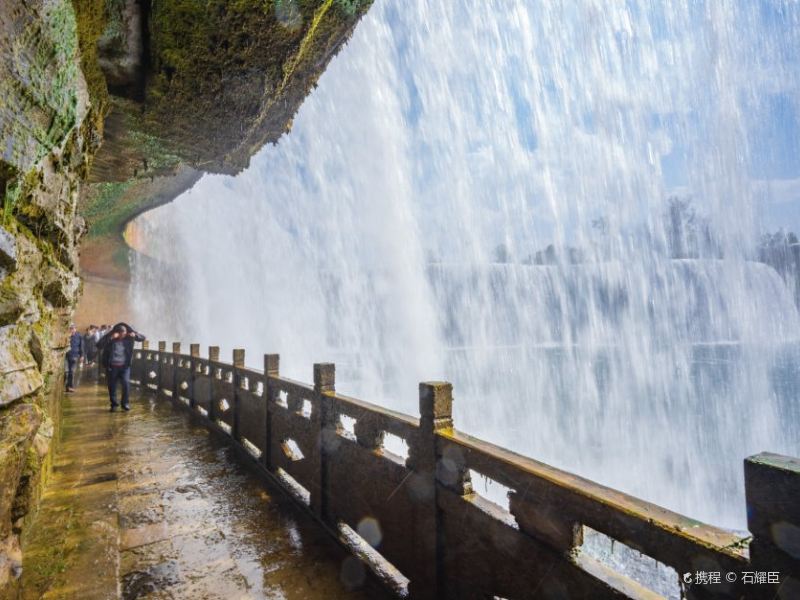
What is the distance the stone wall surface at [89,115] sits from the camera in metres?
2.33

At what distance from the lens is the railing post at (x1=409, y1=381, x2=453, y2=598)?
115 inches

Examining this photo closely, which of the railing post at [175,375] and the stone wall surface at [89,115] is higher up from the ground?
the stone wall surface at [89,115]

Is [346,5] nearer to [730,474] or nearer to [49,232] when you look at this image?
[49,232]

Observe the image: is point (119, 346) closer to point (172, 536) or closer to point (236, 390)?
point (236, 390)

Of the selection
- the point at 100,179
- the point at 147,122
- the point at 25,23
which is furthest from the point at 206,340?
the point at 25,23

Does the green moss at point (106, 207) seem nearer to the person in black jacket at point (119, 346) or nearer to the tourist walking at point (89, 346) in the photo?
the person in black jacket at point (119, 346)

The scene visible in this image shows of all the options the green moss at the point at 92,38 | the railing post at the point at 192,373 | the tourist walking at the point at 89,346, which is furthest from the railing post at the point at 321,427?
the tourist walking at the point at 89,346

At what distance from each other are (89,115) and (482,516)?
4.90 meters

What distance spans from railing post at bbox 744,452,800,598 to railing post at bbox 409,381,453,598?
1.66m

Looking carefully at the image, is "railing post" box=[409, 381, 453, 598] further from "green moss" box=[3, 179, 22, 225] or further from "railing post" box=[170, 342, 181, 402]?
"railing post" box=[170, 342, 181, 402]

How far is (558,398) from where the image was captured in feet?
102

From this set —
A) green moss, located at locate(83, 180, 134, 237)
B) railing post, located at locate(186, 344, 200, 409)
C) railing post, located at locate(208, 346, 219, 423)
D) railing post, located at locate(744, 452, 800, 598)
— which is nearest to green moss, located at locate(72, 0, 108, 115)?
railing post, located at locate(744, 452, 800, 598)

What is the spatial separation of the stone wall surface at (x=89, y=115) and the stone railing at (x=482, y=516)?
234cm

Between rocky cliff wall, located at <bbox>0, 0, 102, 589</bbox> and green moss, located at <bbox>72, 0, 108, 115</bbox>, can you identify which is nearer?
rocky cliff wall, located at <bbox>0, 0, 102, 589</bbox>
